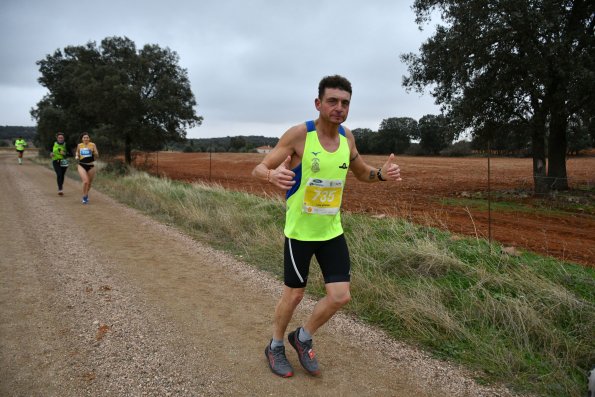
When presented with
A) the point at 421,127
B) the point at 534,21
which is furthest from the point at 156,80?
the point at 421,127

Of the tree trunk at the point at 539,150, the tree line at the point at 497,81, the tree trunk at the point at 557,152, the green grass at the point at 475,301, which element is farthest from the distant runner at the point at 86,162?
the tree trunk at the point at 557,152

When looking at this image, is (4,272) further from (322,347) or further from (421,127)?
(421,127)

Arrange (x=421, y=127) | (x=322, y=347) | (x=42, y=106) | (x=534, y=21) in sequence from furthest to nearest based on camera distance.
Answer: (x=421, y=127) → (x=42, y=106) → (x=534, y=21) → (x=322, y=347)

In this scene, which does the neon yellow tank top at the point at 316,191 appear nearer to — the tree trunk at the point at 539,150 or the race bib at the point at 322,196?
the race bib at the point at 322,196

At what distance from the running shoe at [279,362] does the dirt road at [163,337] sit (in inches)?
2.0

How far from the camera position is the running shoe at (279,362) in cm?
322

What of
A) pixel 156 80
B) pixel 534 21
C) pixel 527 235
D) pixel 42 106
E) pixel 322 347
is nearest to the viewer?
pixel 322 347

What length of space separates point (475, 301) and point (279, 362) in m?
2.16

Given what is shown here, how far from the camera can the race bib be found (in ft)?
9.84

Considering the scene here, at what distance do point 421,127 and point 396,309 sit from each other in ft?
259

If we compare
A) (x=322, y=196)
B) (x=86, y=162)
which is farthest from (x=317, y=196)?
(x=86, y=162)

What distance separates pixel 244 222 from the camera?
Answer: 8.59m

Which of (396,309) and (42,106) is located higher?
(42,106)

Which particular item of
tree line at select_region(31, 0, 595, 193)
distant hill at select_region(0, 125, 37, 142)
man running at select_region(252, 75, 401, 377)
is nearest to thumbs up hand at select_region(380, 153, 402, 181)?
man running at select_region(252, 75, 401, 377)
